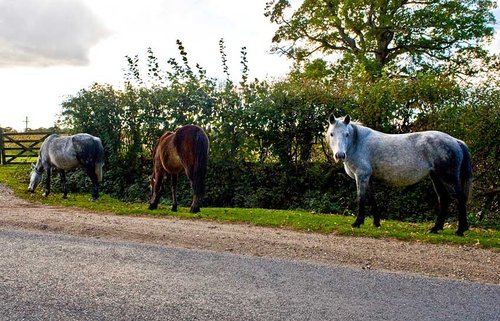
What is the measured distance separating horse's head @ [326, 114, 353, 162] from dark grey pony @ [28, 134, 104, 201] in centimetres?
888

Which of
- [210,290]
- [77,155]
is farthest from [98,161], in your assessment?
[210,290]

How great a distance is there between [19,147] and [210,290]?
98.0 ft

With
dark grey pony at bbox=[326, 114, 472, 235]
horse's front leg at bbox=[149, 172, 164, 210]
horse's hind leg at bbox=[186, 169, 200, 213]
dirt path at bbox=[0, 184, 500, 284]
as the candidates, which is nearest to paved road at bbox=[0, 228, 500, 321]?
dirt path at bbox=[0, 184, 500, 284]

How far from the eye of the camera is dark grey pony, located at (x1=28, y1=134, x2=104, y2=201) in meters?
16.2

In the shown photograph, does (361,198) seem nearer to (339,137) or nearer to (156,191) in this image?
(339,137)

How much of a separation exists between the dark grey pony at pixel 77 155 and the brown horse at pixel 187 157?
3.64 m

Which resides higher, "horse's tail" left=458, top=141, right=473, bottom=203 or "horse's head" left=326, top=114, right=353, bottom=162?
"horse's head" left=326, top=114, right=353, bottom=162

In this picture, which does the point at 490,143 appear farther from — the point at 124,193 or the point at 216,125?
the point at 124,193

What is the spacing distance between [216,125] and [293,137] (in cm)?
295

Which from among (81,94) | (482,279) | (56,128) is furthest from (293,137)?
(56,128)

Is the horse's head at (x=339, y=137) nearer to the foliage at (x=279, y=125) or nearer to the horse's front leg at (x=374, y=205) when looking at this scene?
the horse's front leg at (x=374, y=205)

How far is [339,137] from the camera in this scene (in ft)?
33.7

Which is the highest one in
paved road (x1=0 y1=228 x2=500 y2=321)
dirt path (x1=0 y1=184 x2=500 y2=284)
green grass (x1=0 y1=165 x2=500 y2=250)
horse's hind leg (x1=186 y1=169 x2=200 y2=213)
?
horse's hind leg (x1=186 y1=169 x2=200 y2=213)

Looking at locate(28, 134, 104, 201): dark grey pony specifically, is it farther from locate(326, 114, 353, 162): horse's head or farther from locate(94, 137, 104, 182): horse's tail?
locate(326, 114, 353, 162): horse's head
